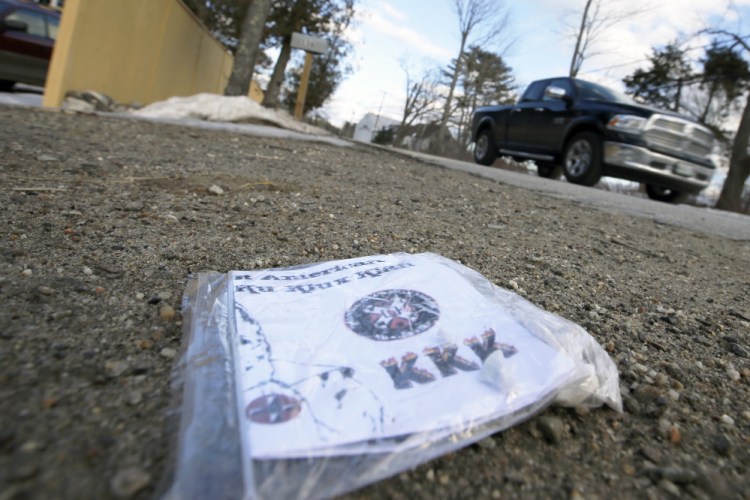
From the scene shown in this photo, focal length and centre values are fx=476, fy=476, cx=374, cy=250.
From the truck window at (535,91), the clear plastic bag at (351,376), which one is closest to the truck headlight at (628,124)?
the truck window at (535,91)

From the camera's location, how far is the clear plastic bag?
682 mm

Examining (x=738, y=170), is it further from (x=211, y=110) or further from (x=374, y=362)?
(x=374, y=362)

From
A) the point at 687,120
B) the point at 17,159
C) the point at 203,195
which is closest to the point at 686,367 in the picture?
the point at 203,195

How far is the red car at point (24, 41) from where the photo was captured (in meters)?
6.91

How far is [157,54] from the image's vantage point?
741cm

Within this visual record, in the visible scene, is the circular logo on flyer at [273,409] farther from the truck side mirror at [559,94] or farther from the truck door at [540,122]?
the truck side mirror at [559,94]

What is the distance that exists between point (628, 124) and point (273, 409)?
5845 millimetres

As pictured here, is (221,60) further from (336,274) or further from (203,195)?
(336,274)

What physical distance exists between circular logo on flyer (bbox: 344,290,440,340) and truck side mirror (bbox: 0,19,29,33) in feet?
27.6

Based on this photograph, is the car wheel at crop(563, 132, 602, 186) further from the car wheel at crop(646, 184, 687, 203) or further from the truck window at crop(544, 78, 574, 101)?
the car wheel at crop(646, 184, 687, 203)

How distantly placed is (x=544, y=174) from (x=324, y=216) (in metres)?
6.93

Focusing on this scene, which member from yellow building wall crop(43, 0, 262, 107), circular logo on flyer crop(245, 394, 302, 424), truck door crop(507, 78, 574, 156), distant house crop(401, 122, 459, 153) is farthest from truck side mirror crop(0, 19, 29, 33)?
distant house crop(401, 122, 459, 153)

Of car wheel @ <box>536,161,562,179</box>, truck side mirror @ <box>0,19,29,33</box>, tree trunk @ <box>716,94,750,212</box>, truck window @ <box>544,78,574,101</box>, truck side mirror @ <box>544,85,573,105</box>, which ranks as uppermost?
tree trunk @ <box>716,94,750,212</box>

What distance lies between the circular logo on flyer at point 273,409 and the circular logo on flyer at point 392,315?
0.25m
